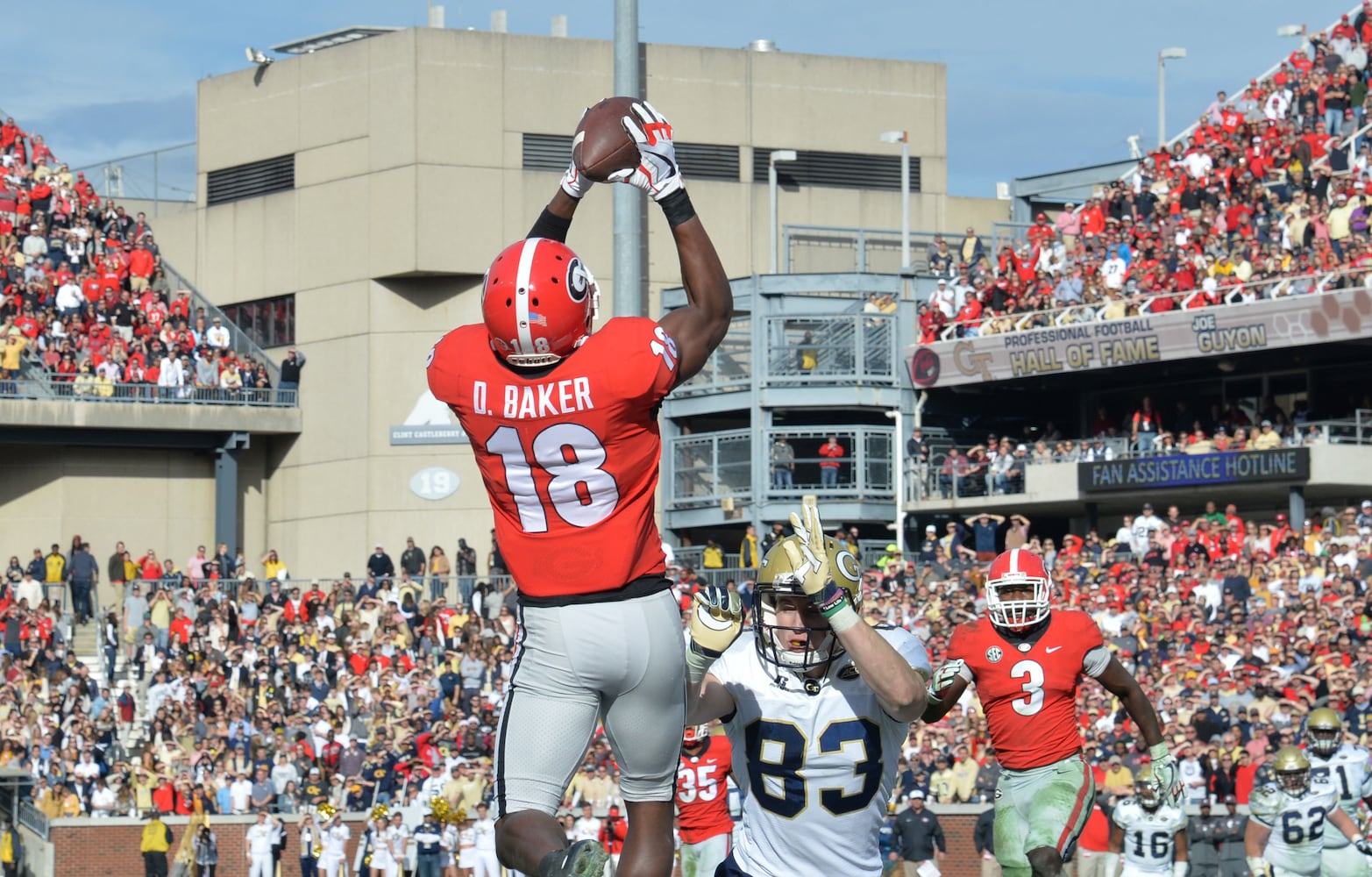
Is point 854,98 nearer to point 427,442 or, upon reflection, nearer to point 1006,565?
point 427,442

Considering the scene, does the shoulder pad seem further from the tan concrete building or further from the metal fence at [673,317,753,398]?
the tan concrete building

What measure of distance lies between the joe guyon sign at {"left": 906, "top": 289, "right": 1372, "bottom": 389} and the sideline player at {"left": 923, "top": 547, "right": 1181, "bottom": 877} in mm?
19029

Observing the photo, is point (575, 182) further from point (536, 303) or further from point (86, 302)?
point (86, 302)

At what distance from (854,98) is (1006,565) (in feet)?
100

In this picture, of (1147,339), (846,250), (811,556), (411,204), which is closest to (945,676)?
(811,556)

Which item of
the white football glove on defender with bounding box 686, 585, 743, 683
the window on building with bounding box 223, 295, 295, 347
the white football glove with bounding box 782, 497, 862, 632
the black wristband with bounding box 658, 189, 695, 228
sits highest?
the window on building with bounding box 223, 295, 295, 347

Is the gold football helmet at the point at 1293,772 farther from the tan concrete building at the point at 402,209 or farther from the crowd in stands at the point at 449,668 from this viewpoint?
the tan concrete building at the point at 402,209

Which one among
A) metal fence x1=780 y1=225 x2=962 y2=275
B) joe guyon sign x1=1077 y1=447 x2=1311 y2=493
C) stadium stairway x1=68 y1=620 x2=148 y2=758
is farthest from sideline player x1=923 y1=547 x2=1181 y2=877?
metal fence x1=780 y1=225 x2=962 y2=275

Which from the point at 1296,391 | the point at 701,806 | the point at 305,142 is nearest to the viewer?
the point at 701,806

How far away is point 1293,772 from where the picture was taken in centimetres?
1291

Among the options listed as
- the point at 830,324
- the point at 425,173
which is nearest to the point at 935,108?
the point at 830,324

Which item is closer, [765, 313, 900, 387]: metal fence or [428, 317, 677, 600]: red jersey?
[428, 317, 677, 600]: red jersey

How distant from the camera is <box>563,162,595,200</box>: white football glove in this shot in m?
6.69

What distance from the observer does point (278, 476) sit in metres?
38.1
